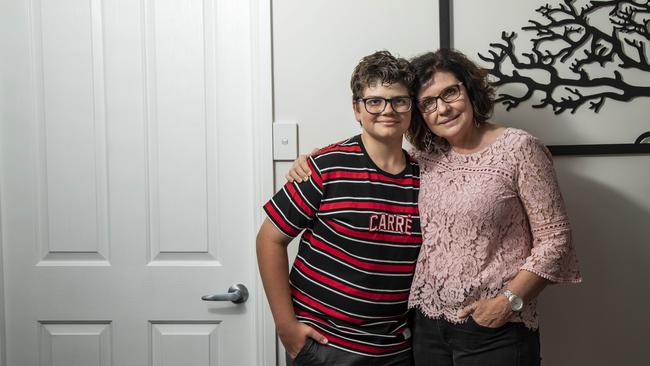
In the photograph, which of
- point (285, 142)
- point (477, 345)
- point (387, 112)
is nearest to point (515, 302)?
point (477, 345)

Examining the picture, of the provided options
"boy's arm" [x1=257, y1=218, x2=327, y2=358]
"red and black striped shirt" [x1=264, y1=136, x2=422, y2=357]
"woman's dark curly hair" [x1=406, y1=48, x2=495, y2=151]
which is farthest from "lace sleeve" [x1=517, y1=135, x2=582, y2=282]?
"boy's arm" [x1=257, y1=218, x2=327, y2=358]

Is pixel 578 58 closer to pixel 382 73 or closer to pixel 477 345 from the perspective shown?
pixel 382 73

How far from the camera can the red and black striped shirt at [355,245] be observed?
1.26 metres

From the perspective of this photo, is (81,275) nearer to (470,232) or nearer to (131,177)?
(131,177)

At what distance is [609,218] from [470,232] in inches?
26.6

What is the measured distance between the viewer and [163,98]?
1678 mm

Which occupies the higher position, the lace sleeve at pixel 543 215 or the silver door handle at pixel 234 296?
the lace sleeve at pixel 543 215

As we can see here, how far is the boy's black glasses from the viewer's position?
1236 millimetres

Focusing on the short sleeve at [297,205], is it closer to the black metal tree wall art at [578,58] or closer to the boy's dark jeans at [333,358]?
the boy's dark jeans at [333,358]

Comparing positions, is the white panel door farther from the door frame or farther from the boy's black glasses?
the boy's black glasses

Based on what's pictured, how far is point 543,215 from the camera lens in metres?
1.19

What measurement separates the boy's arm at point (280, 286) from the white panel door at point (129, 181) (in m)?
0.36

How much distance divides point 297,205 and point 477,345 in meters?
0.52

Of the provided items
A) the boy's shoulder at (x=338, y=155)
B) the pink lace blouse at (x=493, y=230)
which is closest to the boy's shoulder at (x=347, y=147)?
the boy's shoulder at (x=338, y=155)
